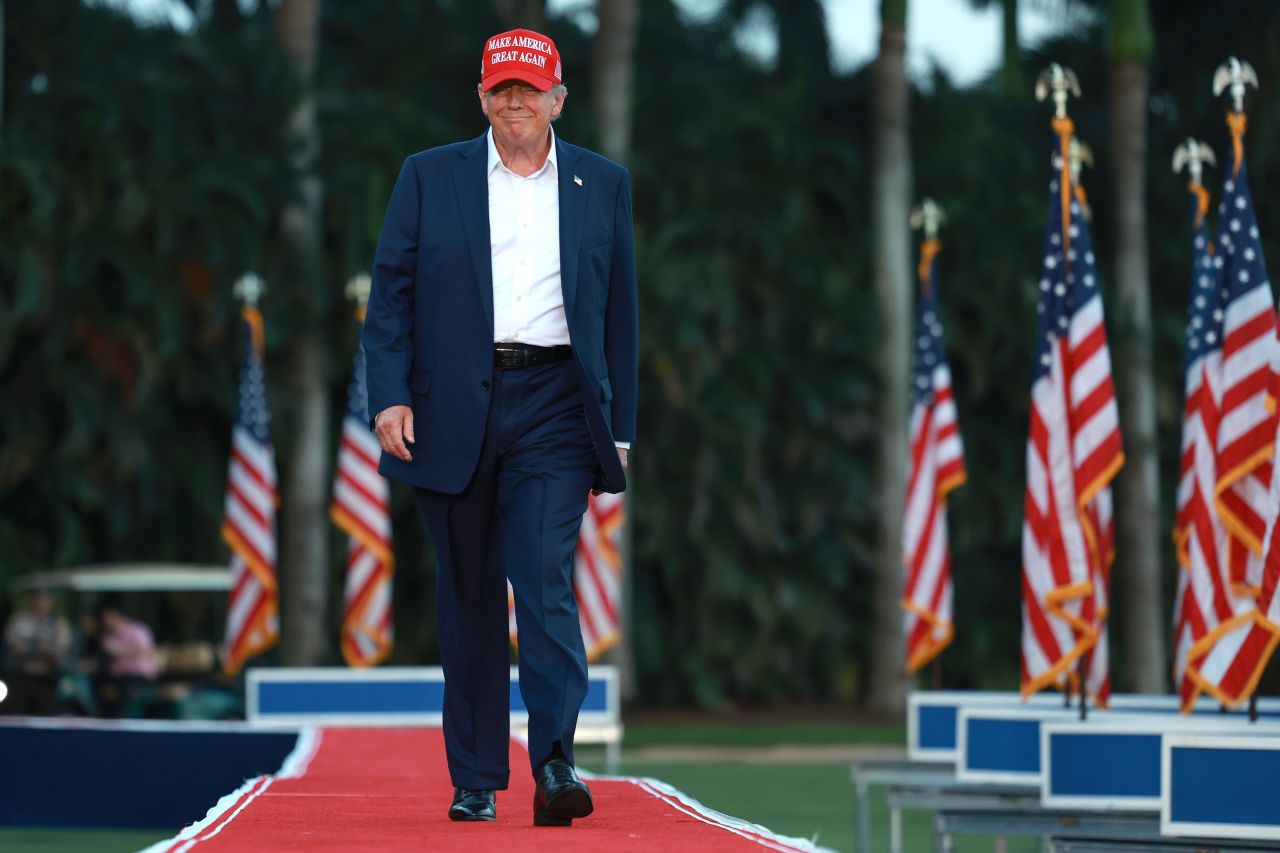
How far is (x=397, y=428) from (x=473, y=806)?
953mm

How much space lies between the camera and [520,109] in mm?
5465

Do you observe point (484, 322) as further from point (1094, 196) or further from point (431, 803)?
point (1094, 196)

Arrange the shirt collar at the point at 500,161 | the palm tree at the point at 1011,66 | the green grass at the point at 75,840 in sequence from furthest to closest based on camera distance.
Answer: the palm tree at the point at 1011,66 < the green grass at the point at 75,840 < the shirt collar at the point at 500,161

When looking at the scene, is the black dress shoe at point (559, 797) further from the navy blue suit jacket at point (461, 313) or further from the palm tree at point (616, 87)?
the palm tree at point (616, 87)

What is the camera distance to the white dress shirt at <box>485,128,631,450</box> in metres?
5.50

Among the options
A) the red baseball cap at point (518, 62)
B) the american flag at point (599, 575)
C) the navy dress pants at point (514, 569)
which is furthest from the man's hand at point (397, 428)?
the american flag at point (599, 575)

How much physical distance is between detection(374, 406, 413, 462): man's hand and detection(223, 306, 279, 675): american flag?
1432 centimetres

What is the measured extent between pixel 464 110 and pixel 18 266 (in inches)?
244

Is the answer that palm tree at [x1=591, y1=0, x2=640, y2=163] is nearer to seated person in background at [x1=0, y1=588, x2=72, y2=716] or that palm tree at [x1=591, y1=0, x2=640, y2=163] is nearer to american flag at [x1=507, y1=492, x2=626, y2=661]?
american flag at [x1=507, y1=492, x2=626, y2=661]

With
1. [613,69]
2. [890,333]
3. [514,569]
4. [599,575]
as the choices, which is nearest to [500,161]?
[514,569]

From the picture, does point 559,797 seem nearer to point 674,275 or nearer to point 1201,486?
point 1201,486

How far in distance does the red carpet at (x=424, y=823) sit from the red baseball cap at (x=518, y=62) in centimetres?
178

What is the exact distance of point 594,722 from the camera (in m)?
15.2

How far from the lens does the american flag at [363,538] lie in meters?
20.0
